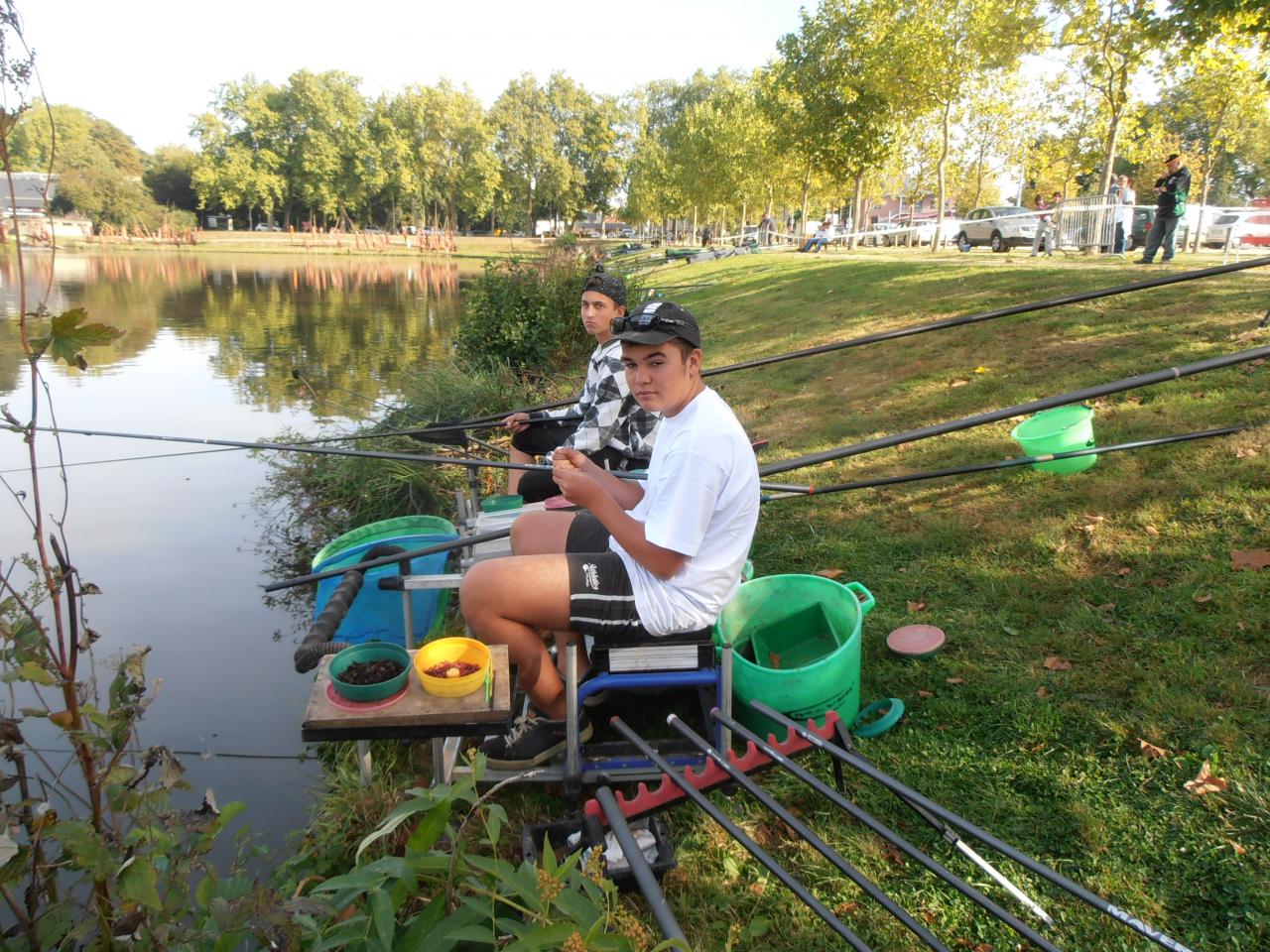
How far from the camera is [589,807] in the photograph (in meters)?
2.44

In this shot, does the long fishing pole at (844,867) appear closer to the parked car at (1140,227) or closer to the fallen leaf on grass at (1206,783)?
the fallen leaf on grass at (1206,783)

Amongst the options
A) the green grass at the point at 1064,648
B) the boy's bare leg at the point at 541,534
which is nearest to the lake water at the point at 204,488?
the boy's bare leg at the point at 541,534

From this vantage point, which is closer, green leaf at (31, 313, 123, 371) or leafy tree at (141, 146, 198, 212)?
green leaf at (31, 313, 123, 371)

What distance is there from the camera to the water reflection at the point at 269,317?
11516 millimetres

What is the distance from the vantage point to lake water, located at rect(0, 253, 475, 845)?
3.87 meters

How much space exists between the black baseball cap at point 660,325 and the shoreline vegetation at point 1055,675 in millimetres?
1341

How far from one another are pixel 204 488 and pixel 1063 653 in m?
6.84

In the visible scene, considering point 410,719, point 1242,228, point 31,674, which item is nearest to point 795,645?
point 410,719

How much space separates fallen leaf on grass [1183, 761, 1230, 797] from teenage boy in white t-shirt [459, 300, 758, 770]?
4.78 feet

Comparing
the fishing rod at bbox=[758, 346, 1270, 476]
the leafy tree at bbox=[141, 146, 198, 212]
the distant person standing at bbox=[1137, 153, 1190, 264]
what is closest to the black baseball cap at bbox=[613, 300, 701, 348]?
the fishing rod at bbox=[758, 346, 1270, 476]

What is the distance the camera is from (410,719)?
217 cm

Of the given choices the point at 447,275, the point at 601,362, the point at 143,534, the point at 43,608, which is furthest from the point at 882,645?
the point at 447,275

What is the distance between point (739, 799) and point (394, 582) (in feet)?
4.56

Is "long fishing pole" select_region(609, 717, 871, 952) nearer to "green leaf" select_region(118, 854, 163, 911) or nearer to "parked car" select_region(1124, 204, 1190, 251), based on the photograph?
"green leaf" select_region(118, 854, 163, 911)
